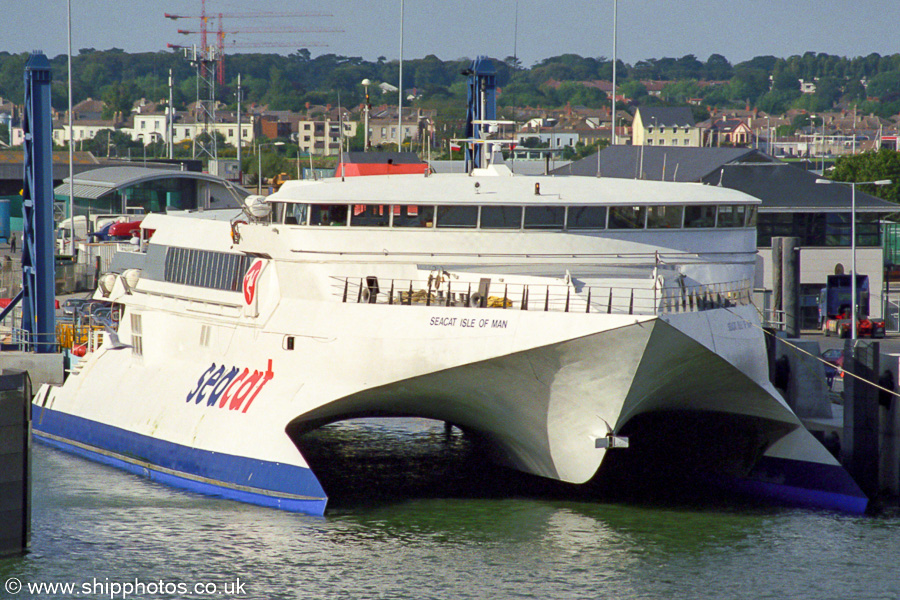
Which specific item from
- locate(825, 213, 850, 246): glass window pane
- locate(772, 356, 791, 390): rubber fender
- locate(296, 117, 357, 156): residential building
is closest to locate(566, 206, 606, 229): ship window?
locate(772, 356, 791, 390): rubber fender

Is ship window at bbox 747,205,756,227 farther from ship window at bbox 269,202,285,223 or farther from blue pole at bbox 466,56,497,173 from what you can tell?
blue pole at bbox 466,56,497,173

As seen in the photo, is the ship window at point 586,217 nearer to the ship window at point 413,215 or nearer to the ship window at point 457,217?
the ship window at point 457,217

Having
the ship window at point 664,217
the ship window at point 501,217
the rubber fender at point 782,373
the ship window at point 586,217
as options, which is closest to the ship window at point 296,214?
the ship window at point 501,217

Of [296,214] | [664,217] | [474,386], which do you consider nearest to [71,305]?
[296,214]

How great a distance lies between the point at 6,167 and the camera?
89.1 meters

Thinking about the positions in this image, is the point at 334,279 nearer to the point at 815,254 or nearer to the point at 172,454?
the point at 172,454

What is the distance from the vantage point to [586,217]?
90.4 feet

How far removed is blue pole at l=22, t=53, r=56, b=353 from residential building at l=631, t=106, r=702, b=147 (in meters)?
119

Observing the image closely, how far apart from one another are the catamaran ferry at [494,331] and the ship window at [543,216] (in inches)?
1.2

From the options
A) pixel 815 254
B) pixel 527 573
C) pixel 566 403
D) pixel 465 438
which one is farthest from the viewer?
pixel 815 254

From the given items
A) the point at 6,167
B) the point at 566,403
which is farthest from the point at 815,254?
the point at 6,167

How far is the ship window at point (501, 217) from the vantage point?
89.9ft

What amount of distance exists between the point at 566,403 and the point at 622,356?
220 centimetres

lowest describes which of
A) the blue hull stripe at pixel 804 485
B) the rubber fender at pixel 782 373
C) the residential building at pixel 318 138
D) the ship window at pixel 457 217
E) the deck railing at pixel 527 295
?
the blue hull stripe at pixel 804 485
